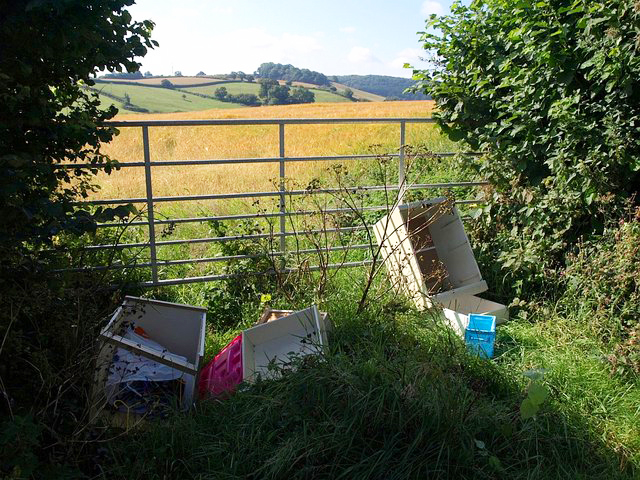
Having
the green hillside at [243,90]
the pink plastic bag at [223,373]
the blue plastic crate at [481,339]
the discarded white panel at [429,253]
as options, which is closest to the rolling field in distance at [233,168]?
the discarded white panel at [429,253]

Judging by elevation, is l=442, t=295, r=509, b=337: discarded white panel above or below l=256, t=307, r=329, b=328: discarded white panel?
below

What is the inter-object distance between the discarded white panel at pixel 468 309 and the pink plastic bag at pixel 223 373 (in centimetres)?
181

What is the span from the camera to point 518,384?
13.1 feet

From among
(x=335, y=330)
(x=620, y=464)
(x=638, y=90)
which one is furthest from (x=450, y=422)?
(x=638, y=90)

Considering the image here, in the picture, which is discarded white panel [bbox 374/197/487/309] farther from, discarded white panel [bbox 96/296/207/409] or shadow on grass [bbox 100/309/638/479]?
discarded white panel [bbox 96/296/207/409]

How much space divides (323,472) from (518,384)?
172 cm

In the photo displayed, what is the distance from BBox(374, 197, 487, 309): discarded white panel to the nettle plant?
0.35m

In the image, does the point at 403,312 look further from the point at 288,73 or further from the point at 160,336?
the point at 288,73

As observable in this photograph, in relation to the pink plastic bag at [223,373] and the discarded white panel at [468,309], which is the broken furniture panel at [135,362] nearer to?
the pink plastic bag at [223,373]

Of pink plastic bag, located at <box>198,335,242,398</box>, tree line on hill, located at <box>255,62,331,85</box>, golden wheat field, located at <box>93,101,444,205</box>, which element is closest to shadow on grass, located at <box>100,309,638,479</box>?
pink plastic bag, located at <box>198,335,242,398</box>

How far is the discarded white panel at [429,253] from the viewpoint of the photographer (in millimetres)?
5262

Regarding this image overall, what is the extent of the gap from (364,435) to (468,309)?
9.15 ft

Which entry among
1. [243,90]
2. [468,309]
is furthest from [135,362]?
[243,90]

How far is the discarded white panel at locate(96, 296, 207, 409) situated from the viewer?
3646 millimetres
